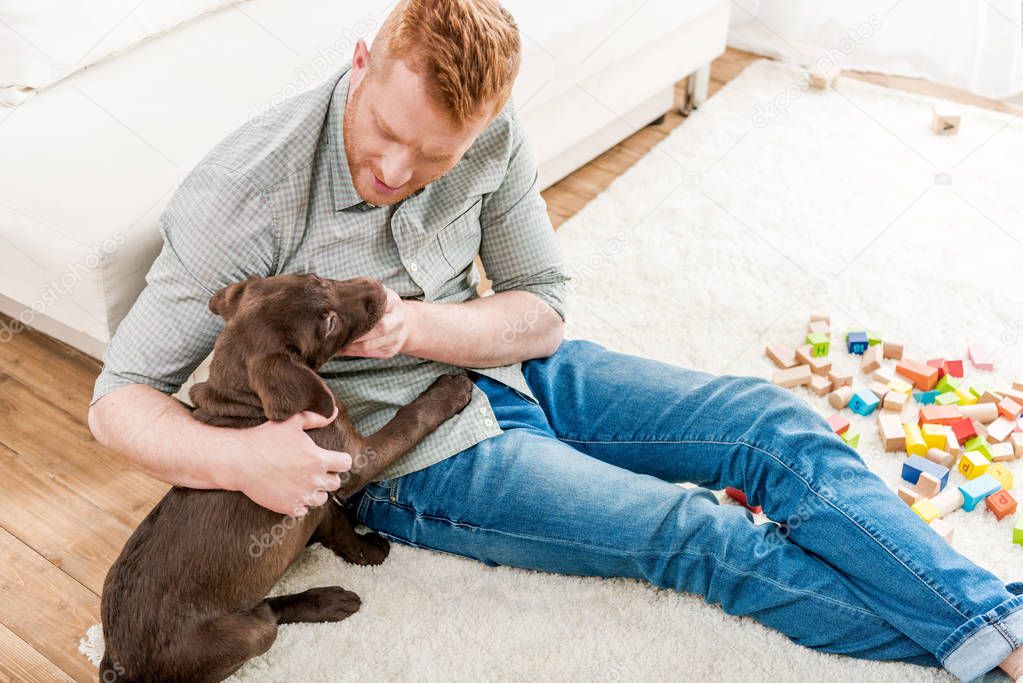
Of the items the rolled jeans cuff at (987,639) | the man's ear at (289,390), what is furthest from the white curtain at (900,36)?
the man's ear at (289,390)

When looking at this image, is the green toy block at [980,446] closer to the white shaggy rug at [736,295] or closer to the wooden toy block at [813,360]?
the white shaggy rug at [736,295]

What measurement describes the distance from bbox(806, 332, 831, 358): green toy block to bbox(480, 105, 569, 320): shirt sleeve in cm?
80

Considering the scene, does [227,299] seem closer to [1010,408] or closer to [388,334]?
[388,334]

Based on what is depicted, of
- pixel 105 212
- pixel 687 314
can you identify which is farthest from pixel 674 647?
pixel 105 212

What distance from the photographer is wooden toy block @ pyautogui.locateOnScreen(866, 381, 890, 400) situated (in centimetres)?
213

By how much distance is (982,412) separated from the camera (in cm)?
204

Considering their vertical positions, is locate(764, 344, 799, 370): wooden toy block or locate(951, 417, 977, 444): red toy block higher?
locate(951, 417, 977, 444): red toy block

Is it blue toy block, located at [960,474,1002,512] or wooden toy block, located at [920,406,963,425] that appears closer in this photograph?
blue toy block, located at [960,474,1002,512]

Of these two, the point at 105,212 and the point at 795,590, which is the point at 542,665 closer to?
the point at 795,590

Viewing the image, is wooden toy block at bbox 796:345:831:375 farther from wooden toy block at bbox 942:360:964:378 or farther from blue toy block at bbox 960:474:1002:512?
blue toy block at bbox 960:474:1002:512

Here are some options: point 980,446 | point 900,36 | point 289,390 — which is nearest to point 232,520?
point 289,390

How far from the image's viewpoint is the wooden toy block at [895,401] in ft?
6.82

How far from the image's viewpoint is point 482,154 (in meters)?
1.56

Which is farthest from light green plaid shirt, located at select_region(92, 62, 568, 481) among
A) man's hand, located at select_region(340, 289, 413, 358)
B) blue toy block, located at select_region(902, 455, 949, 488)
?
blue toy block, located at select_region(902, 455, 949, 488)
